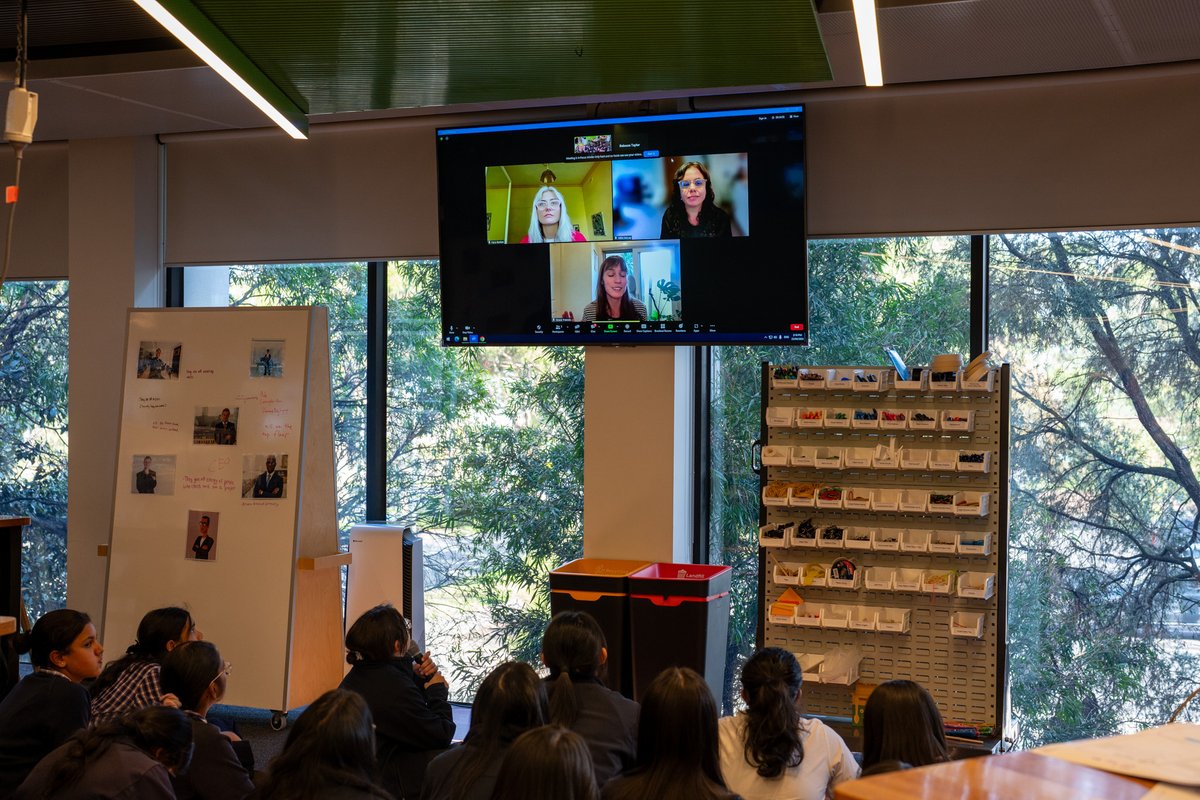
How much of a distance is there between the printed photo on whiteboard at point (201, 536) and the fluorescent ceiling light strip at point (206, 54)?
2483mm

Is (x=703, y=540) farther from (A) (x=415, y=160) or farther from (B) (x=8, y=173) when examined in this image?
(B) (x=8, y=173)

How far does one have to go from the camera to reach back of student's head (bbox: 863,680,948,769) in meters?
2.69

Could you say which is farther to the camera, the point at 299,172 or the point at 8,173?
the point at 8,173

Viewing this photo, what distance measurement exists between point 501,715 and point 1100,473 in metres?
3.27

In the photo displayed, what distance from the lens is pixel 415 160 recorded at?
5879mm

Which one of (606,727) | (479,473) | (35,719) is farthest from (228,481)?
(606,727)

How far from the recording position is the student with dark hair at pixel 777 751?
3000 mm

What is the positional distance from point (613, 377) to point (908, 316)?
4.61 ft

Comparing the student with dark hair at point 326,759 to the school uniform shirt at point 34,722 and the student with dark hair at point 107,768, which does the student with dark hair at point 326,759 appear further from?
the school uniform shirt at point 34,722

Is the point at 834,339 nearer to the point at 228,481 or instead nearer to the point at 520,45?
the point at 520,45

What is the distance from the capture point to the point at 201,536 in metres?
5.56

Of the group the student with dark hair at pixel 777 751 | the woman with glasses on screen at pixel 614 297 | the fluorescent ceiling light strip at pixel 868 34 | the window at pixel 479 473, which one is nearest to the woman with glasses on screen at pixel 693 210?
the woman with glasses on screen at pixel 614 297

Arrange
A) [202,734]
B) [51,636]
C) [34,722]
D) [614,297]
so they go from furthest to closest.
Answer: [614,297] → [51,636] → [34,722] → [202,734]

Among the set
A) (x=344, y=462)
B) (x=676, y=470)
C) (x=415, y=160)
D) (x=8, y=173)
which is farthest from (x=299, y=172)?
(x=676, y=470)
